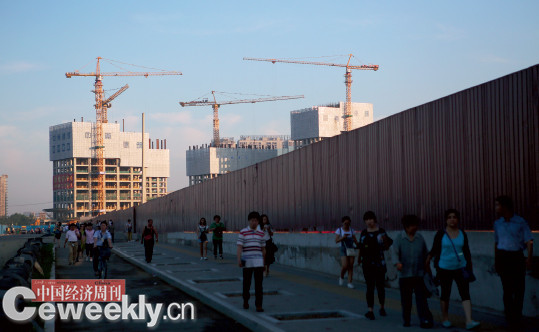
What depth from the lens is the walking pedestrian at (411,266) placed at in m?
9.82

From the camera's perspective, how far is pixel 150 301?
46.6 feet

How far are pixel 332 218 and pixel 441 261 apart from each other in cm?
1055

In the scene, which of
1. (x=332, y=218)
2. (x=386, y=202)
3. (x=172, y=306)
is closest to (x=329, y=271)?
(x=332, y=218)

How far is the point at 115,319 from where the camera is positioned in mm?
11688

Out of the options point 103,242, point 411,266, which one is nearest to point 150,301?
point 103,242

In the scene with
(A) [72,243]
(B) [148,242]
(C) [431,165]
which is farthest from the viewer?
(A) [72,243]

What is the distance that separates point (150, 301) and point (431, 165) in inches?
250

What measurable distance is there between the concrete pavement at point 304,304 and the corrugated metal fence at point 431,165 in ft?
6.22

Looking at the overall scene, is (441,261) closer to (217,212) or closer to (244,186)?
(244,186)

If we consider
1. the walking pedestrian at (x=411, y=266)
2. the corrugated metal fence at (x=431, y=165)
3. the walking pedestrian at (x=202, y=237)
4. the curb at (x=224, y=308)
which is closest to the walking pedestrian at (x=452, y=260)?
the walking pedestrian at (x=411, y=266)

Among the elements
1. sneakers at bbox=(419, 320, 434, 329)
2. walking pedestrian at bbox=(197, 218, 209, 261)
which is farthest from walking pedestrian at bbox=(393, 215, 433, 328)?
walking pedestrian at bbox=(197, 218, 209, 261)

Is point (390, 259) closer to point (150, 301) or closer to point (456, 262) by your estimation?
point (150, 301)

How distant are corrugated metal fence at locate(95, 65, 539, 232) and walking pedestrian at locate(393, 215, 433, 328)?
7.88 feet

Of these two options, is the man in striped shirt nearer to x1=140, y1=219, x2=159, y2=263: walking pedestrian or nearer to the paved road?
the paved road
